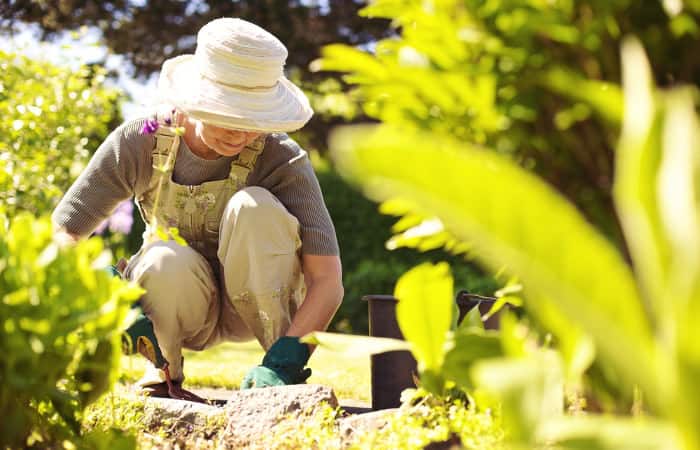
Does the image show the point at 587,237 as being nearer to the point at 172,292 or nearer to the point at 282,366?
the point at 282,366

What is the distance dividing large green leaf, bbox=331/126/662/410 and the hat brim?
1891 millimetres

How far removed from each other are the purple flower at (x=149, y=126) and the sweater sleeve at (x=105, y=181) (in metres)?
0.04

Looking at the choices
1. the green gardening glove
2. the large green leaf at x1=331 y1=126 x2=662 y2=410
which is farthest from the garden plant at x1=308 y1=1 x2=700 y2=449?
the green gardening glove

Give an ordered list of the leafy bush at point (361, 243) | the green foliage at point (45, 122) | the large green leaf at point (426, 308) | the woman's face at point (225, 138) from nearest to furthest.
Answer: the large green leaf at point (426, 308) → the woman's face at point (225, 138) → the green foliage at point (45, 122) → the leafy bush at point (361, 243)

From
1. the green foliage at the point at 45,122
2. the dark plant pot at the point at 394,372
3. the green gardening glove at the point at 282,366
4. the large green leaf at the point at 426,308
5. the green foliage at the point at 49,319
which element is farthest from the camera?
the green foliage at the point at 45,122

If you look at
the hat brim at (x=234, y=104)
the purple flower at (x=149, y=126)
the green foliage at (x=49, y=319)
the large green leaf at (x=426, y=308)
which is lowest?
the purple flower at (x=149, y=126)

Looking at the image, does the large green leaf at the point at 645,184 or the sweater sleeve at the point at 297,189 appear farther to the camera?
the sweater sleeve at the point at 297,189

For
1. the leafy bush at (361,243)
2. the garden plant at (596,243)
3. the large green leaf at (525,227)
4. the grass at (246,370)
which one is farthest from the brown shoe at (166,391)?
the leafy bush at (361,243)

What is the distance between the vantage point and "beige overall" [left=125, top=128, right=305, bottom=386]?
2918 mm

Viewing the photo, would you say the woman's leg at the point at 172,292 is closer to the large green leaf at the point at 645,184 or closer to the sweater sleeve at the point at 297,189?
the sweater sleeve at the point at 297,189

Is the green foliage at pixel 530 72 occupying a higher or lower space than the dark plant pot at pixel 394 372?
higher

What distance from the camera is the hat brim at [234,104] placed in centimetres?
275

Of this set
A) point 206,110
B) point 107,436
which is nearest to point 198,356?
point 206,110

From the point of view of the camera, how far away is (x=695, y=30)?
123 centimetres
